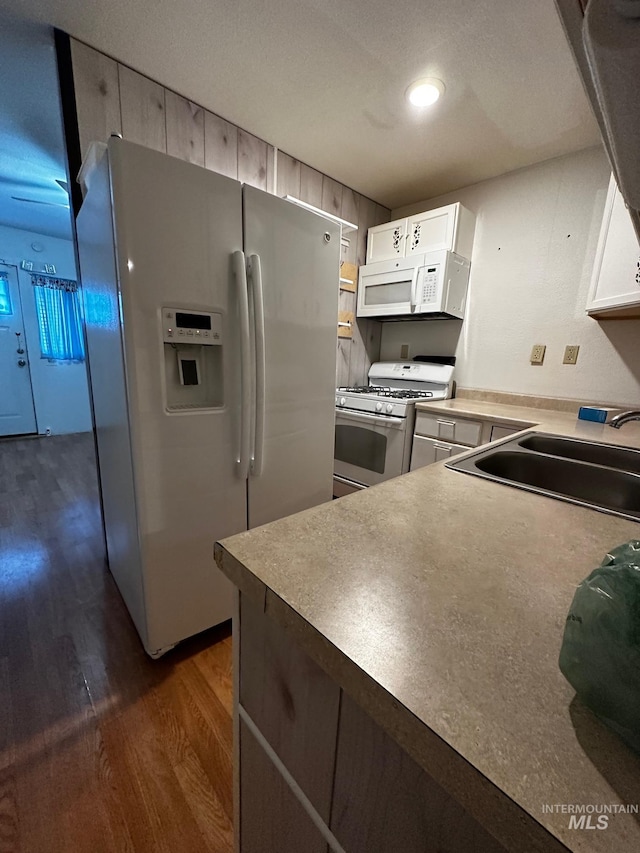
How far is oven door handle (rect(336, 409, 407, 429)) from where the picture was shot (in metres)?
2.17

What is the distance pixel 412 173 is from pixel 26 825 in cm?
341

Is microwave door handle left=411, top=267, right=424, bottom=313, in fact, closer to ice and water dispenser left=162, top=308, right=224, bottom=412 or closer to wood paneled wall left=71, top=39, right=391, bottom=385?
wood paneled wall left=71, top=39, right=391, bottom=385

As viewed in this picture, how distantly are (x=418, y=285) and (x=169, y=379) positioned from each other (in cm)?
190

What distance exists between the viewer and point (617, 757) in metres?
0.26

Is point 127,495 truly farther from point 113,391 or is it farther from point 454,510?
point 454,510

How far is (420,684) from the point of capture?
0.32 m

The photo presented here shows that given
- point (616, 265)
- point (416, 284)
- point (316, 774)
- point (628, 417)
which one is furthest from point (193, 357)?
point (616, 265)

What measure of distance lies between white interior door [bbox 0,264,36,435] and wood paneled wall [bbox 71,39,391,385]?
12.1 feet

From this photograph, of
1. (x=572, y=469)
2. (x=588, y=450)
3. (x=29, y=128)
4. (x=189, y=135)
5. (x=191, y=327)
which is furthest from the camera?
(x=29, y=128)

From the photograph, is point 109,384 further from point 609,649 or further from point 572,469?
point 572,469

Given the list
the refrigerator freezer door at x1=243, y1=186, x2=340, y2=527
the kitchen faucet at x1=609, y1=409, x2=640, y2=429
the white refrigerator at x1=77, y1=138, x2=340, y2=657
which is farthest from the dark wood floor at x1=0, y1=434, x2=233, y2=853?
the kitchen faucet at x1=609, y1=409, x2=640, y2=429

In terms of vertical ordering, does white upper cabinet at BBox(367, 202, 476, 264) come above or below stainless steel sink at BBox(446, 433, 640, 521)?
above

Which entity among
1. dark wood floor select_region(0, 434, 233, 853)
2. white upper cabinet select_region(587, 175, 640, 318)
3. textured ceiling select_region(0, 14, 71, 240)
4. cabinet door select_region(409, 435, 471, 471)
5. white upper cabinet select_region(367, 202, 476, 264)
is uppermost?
textured ceiling select_region(0, 14, 71, 240)

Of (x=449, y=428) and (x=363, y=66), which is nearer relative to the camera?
(x=363, y=66)
